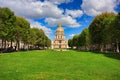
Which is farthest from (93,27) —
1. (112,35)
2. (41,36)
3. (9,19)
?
(41,36)

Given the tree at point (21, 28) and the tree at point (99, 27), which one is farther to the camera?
the tree at point (21, 28)

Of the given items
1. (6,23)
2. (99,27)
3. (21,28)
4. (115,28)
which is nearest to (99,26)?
(99,27)

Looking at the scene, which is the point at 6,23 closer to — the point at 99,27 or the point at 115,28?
the point at 115,28

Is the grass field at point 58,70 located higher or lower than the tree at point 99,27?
lower

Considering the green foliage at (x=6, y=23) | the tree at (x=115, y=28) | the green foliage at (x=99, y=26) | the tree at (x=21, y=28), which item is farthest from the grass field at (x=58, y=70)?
the tree at (x=21, y=28)

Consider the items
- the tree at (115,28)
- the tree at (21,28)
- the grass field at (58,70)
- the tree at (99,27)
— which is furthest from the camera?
the tree at (21,28)

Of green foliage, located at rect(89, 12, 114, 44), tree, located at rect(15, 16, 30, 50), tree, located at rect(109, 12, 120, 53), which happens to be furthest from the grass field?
tree, located at rect(15, 16, 30, 50)

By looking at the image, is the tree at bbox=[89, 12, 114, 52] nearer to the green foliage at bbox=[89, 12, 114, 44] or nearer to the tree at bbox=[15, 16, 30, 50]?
the green foliage at bbox=[89, 12, 114, 44]

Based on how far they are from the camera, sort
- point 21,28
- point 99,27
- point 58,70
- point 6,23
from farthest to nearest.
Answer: point 21,28 < point 99,27 < point 6,23 < point 58,70

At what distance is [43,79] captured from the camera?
19375 millimetres

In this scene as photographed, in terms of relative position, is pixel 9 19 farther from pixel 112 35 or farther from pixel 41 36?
pixel 41 36

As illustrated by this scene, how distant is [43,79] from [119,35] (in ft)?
213

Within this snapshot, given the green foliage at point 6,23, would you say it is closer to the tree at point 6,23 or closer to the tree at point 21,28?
the tree at point 6,23

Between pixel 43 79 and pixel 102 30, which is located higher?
pixel 102 30
